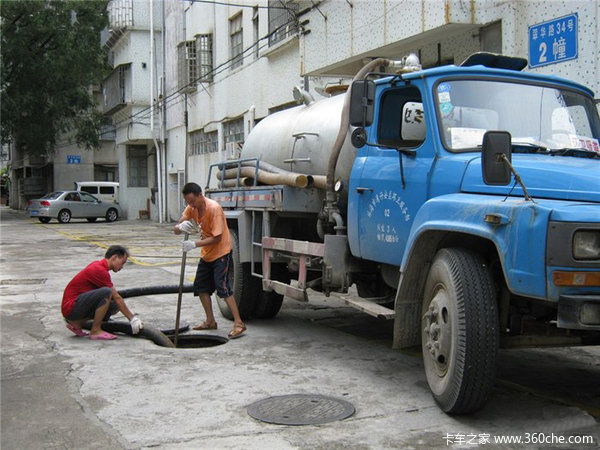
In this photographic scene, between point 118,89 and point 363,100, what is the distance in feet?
105

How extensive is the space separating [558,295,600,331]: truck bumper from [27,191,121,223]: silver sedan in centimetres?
3117

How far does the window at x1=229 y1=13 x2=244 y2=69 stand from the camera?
2335cm

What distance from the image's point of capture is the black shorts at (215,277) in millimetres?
7996

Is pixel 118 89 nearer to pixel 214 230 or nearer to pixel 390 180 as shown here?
pixel 214 230

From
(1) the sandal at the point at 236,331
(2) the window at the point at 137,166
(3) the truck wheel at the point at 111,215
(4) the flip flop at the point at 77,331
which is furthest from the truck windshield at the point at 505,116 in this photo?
(2) the window at the point at 137,166

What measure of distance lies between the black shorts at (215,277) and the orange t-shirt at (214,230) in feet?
0.24

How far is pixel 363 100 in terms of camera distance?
5711 mm

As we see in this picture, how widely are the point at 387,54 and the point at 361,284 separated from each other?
742cm

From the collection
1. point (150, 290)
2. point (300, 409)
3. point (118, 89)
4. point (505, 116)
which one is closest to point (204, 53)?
point (118, 89)

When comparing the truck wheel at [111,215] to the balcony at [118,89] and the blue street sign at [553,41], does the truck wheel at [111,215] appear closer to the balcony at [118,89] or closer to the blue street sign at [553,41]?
the balcony at [118,89]

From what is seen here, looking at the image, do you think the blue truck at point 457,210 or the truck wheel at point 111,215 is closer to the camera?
the blue truck at point 457,210

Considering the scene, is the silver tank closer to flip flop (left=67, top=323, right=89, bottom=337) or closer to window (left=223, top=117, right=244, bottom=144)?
flip flop (left=67, top=323, right=89, bottom=337)

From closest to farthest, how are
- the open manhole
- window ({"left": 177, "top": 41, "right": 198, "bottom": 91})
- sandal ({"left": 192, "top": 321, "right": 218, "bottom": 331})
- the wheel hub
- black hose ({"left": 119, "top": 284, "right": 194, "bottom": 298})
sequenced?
the wheel hub
sandal ({"left": 192, "top": 321, "right": 218, "bottom": 331})
black hose ({"left": 119, "top": 284, "right": 194, "bottom": 298})
the open manhole
window ({"left": 177, "top": 41, "right": 198, "bottom": 91})

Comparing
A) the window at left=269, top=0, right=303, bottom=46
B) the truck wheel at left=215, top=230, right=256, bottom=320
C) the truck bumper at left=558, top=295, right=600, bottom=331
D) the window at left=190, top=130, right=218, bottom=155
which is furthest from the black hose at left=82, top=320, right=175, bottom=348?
the window at left=190, top=130, right=218, bottom=155
